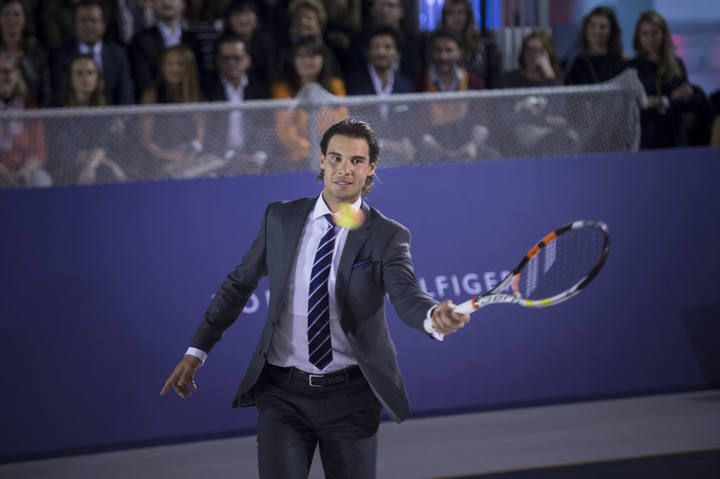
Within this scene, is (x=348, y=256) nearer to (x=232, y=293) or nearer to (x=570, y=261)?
(x=232, y=293)

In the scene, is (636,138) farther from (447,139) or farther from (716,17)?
(716,17)

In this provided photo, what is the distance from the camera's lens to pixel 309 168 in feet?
23.7

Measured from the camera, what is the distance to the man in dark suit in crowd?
779cm

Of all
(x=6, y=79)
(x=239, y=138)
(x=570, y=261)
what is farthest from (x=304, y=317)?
(x=6, y=79)

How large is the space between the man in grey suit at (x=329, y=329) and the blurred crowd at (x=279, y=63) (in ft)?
→ 10.0

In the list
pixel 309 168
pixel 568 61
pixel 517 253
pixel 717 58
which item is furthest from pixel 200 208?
pixel 717 58

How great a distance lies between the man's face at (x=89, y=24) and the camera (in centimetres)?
794

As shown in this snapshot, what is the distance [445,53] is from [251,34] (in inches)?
59.2

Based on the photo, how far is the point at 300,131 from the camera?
7188 millimetres

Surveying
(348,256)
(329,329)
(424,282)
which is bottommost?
(424,282)

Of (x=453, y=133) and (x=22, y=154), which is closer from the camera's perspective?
(x=22, y=154)

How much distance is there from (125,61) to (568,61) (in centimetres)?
381

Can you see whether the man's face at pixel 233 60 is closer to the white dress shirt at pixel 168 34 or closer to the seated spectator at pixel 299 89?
the seated spectator at pixel 299 89

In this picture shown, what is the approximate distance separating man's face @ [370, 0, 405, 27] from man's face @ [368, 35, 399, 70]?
600 mm
